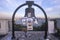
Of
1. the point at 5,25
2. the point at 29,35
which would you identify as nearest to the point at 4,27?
the point at 5,25

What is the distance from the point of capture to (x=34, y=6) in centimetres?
702

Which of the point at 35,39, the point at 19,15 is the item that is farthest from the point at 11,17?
the point at 35,39

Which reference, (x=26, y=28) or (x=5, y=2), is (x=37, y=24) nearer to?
(x=26, y=28)

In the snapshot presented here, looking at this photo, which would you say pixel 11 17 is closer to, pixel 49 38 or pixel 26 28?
pixel 26 28

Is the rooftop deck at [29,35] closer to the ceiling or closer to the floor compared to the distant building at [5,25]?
closer to the floor

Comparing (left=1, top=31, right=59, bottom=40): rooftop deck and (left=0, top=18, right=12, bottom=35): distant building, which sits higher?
(left=0, top=18, right=12, bottom=35): distant building

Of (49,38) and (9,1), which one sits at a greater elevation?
(9,1)

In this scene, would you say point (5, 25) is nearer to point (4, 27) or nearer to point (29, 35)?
point (4, 27)

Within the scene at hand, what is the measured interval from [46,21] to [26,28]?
1.22ft

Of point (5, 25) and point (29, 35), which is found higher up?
point (5, 25)

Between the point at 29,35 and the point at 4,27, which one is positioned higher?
the point at 4,27

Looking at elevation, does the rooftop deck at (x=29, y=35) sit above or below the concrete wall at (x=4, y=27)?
below

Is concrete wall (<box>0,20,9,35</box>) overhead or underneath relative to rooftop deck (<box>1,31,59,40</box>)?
overhead

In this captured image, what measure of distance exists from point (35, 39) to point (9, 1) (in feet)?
2.65
